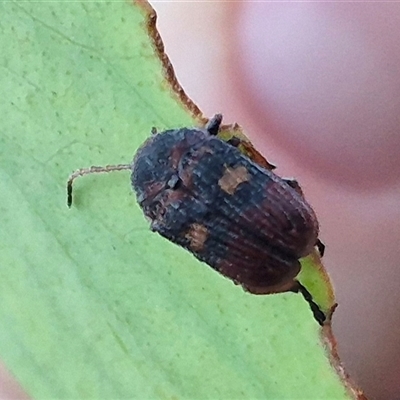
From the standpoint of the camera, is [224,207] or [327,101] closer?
[224,207]

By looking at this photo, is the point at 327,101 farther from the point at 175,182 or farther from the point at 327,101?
the point at 175,182

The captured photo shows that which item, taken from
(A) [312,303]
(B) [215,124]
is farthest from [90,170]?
(A) [312,303]

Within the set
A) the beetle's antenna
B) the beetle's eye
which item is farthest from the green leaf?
the beetle's eye

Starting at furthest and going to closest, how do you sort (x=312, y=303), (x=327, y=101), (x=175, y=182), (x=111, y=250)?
(x=327, y=101) → (x=175, y=182) → (x=111, y=250) → (x=312, y=303)

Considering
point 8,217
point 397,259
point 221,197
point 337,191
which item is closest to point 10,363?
point 8,217

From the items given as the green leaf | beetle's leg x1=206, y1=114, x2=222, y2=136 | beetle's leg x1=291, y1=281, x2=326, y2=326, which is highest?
beetle's leg x1=206, y1=114, x2=222, y2=136

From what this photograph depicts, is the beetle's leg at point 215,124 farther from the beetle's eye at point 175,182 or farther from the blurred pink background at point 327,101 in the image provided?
the blurred pink background at point 327,101

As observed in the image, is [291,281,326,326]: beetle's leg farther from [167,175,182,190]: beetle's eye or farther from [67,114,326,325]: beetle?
[167,175,182,190]: beetle's eye
